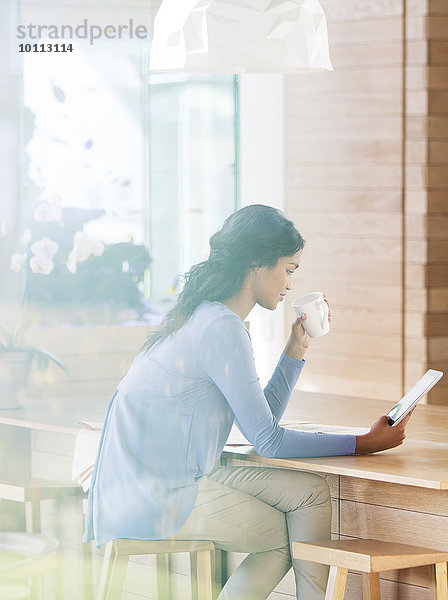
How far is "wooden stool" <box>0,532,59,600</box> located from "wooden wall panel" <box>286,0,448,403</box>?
180 centimetres

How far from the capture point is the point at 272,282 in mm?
1170

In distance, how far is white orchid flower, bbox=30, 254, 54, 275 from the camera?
536mm

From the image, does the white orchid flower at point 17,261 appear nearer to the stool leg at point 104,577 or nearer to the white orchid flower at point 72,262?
the white orchid flower at point 72,262

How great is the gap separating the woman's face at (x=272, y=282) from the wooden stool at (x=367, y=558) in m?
0.31

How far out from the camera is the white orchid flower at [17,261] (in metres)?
0.52

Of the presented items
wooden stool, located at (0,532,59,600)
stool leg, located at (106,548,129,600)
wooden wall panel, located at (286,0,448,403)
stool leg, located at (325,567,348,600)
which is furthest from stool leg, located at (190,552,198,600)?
wooden wall panel, located at (286,0,448,403)

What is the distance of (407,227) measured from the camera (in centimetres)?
237

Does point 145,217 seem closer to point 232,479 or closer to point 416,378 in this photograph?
point 232,479

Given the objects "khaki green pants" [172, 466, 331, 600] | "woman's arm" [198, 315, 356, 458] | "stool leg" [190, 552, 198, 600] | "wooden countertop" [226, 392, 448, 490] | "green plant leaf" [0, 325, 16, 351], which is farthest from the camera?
"wooden countertop" [226, 392, 448, 490]

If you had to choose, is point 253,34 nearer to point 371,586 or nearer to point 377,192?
point 371,586

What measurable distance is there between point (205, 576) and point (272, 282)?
404 mm

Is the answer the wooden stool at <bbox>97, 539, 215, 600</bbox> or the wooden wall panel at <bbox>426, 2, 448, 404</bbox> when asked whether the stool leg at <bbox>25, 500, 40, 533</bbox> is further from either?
the wooden wall panel at <bbox>426, 2, 448, 404</bbox>

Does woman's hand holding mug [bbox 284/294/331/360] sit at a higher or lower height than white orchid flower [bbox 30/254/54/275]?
lower

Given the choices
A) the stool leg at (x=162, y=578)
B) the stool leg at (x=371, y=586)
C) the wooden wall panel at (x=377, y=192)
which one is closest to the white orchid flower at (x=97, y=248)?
the stool leg at (x=162, y=578)
